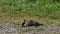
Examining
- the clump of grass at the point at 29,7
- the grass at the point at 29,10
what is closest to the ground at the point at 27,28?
the grass at the point at 29,10

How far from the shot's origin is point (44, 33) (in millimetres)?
8219

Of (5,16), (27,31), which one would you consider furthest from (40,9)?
(27,31)

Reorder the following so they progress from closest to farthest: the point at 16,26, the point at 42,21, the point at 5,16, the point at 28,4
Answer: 1. the point at 16,26
2. the point at 42,21
3. the point at 5,16
4. the point at 28,4

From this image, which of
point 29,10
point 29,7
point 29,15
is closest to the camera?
point 29,15

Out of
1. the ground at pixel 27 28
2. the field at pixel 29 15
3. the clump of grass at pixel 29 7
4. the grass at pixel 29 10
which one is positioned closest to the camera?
the ground at pixel 27 28

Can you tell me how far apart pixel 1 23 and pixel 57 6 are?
10.3 feet

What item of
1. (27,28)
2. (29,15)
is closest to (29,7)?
(29,15)

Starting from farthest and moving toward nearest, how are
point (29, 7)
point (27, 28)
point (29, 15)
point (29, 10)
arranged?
point (29, 7) < point (29, 10) < point (29, 15) < point (27, 28)

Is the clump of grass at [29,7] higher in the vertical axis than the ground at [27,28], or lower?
higher

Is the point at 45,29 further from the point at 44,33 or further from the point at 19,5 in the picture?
the point at 19,5

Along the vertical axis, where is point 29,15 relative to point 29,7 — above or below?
below

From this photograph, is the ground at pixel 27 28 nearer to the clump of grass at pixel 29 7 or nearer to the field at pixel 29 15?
the field at pixel 29 15

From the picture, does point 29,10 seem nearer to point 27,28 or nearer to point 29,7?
point 29,7

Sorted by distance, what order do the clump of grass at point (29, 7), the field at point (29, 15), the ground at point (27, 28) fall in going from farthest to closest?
the clump of grass at point (29, 7) < the field at point (29, 15) < the ground at point (27, 28)
